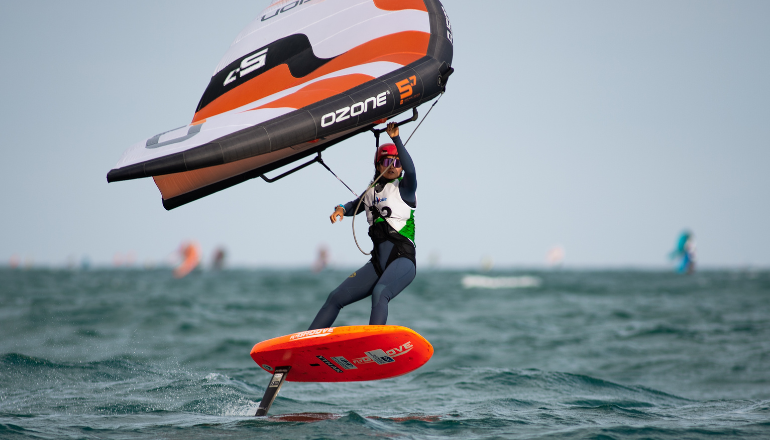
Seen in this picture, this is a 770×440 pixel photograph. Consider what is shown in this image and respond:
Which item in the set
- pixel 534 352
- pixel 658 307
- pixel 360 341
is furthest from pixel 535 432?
pixel 658 307

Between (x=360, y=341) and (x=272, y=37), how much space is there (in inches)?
113

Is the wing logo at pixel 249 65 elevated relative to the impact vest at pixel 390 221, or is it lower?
elevated

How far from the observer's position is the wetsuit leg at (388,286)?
4840 millimetres

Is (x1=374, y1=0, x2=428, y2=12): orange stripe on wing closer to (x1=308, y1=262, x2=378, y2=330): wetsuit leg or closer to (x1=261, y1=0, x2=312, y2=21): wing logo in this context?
(x1=261, y1=0, x2=312, y2=21): wing logo

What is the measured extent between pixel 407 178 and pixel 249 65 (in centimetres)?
A: 182

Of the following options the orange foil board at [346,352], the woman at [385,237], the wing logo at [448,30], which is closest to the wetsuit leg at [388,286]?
the woman at [385,237]

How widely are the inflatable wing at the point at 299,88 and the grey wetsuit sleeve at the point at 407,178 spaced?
312 millimetres

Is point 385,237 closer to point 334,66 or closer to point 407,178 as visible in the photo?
point 407,178

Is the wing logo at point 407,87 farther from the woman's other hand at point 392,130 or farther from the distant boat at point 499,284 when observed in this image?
the distant boat at point 499,284

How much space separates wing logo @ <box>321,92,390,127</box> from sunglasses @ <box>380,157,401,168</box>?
1.51 feet

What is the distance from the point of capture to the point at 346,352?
16.3ft

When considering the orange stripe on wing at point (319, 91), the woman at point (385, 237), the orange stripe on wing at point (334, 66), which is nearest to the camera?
the orange stripe on wing at point (319, 91)

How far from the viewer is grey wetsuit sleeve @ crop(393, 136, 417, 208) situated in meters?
4.71

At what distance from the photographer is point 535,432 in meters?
4.70
